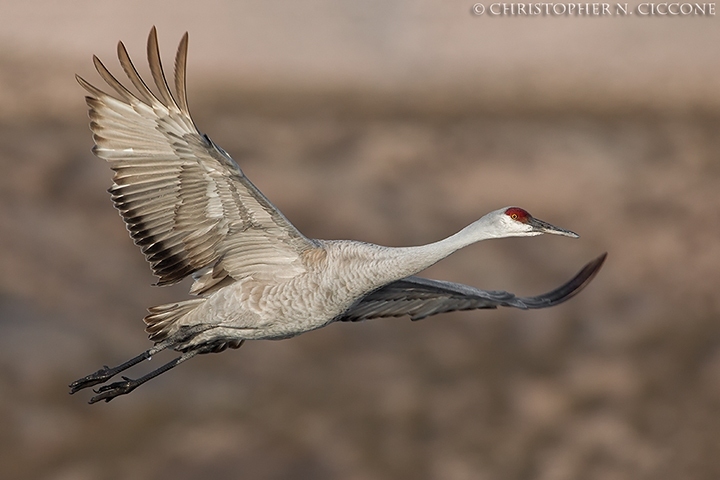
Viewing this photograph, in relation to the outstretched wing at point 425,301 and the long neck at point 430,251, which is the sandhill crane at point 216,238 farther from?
the outstretched wing at point 425,301

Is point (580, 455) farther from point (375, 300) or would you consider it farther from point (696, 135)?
point (375, 300)

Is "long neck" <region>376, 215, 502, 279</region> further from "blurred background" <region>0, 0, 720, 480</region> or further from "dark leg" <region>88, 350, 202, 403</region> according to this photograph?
"blurred background" <region>0, 0, 720, 480</region>

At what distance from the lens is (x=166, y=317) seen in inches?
330

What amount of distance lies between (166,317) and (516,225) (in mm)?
2771

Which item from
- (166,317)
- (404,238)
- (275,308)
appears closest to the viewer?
(275,308)

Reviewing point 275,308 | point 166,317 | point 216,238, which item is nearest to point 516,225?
point 275,308

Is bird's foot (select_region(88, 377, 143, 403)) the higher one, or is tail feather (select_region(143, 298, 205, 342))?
tail feather (select_region(143, 298, 205, 342))

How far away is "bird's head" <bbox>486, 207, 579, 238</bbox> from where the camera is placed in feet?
25.8

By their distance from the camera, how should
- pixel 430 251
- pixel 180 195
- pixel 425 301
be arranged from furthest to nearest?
pixel 425 301
pixel 180 195
pixel 430 251

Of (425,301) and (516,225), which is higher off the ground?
(516,225)

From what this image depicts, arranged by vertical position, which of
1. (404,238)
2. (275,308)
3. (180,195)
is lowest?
(404,238)

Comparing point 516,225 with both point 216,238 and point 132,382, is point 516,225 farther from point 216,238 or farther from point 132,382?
point 132,382

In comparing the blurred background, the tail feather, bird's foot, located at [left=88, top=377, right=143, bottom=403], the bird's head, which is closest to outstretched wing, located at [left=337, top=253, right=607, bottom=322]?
the bird's head

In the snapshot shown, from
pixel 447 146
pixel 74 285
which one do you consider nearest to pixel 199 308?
pixel 74 285
